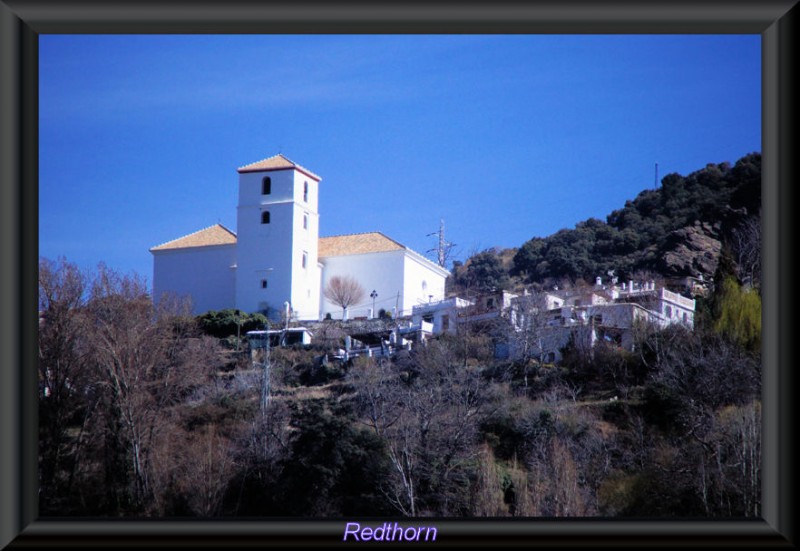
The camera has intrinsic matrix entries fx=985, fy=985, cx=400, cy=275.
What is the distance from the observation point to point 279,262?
89.7 ft

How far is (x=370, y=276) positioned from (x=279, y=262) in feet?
8.72

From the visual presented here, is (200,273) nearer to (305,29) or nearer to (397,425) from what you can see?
(397,425)

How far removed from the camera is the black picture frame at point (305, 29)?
15.7ft

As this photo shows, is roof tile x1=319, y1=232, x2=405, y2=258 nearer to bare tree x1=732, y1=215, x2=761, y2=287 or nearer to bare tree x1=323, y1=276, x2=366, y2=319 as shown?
bare tree x1=323, y1=276, x2=366, y2=319

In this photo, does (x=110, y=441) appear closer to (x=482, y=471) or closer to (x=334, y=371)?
(x=482, y=471)

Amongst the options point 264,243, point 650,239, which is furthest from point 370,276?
point 650,239

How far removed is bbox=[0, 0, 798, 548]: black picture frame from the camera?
4.78 meters

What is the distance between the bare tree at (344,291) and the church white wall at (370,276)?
11cm

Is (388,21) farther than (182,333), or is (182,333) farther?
(182,333)

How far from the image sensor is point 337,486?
12422 mm

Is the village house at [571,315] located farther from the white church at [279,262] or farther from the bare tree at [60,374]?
the bare tree at [60,374]

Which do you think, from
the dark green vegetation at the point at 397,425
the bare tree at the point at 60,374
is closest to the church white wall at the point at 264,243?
the dark green vegetation at the point at 397,425
